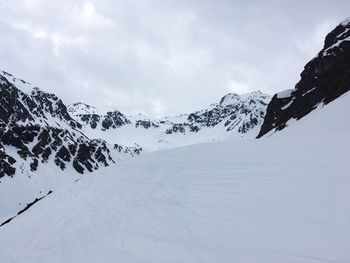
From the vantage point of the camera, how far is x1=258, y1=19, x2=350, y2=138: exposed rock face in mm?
60753

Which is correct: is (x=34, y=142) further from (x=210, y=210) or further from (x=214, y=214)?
(x=214, y=214)

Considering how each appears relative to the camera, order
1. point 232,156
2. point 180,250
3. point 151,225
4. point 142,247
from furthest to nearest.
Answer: point 232,156 < point 151,225 < point 142,247 < point 180,250

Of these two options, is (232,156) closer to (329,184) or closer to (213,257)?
(329,184)

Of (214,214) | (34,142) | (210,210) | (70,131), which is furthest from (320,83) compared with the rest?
(70,131)

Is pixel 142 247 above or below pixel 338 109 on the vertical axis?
below

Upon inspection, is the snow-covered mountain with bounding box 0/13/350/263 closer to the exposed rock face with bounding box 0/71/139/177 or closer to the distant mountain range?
the distant mountain range

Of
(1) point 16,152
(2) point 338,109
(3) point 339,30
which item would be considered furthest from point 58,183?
(2) point 338,109

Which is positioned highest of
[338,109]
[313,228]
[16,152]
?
[16,152]

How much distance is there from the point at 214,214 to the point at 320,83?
5830 cm

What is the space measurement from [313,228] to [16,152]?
419 feet

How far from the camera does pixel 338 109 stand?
1403 inches

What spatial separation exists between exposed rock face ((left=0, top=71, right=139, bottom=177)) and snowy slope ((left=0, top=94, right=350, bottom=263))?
97453 millimetres

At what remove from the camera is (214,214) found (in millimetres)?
13703

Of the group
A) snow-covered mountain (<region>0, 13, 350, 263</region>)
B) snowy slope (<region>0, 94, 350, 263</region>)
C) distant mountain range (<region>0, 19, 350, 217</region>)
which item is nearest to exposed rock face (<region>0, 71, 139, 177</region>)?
distant mountain range (<region>0, 19, 350, 217</region>)
